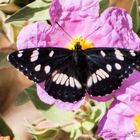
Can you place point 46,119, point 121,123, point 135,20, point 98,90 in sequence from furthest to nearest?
point 46,119 → point 135,20 → point 121,123 → point 98,90

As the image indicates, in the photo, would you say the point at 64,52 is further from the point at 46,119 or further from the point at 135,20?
the point at 46,119

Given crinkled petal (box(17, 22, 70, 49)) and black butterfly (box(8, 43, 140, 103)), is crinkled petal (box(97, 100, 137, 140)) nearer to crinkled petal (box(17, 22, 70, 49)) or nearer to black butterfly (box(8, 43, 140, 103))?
black butterfly (box(8, 43, 140, 103))

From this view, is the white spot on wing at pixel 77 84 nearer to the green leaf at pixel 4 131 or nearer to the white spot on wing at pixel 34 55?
the white spot on wing at pixel 34 55

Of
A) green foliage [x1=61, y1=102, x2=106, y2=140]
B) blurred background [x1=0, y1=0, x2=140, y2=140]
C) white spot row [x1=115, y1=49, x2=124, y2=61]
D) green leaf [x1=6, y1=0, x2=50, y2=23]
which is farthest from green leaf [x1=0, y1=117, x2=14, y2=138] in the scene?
white spot row [x1=115, y1=49, x2=124, y2=61]

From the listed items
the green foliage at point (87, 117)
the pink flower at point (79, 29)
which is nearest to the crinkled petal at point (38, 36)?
the pink flower at point (79, 29)

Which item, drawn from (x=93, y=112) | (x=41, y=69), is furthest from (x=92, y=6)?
(x=93, y=112)

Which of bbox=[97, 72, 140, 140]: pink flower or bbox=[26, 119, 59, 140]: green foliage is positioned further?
bbox=[26, 119, 59, 140]: green foliage
